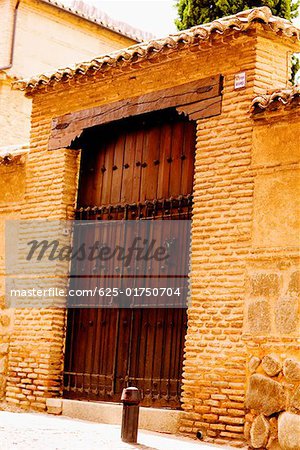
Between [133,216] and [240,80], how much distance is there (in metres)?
2.25

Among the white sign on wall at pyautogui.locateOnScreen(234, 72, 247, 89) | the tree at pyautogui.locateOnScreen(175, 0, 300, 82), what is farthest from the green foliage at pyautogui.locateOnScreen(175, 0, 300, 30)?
the white sign on wall at pyautogui.locateOnScreen(234, 72, 247, 89)

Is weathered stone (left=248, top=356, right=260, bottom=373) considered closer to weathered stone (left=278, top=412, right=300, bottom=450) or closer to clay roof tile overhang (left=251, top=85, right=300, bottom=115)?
weathered stone (left=278, top=412, right=300, bottom=450)

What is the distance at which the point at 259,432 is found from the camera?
842 centimetres

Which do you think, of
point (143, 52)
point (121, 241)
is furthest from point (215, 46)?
point (121, 241)

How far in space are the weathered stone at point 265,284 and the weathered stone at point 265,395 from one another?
0.82 meters

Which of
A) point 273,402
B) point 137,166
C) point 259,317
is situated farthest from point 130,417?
point 137,166

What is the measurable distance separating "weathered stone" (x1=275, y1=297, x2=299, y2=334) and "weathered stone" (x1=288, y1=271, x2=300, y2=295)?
2.7 inches

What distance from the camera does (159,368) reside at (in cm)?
982

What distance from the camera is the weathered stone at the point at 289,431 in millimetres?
8062

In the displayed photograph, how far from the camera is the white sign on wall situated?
9288 millimetres

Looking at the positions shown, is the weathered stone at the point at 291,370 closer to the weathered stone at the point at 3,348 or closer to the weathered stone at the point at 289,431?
the weathered stone at the point at 289,431

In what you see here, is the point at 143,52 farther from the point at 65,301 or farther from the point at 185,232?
the point at 65,301

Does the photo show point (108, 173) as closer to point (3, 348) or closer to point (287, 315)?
point (3, 348)

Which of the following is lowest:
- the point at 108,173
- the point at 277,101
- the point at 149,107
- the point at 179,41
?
the point at 108,173
